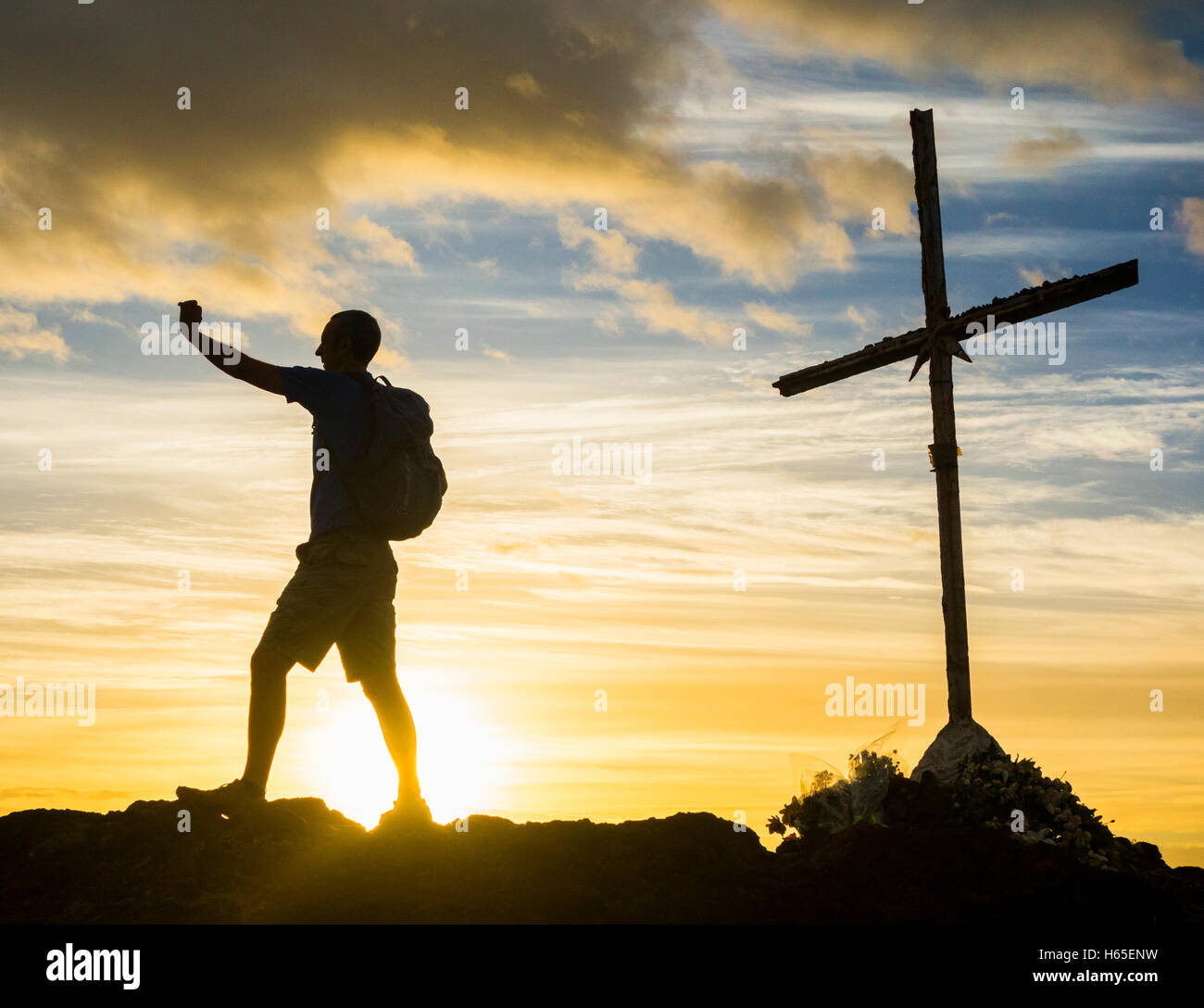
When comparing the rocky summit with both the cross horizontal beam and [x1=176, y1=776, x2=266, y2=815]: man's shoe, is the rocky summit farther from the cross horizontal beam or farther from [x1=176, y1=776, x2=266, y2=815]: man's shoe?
the cross horizontal beam

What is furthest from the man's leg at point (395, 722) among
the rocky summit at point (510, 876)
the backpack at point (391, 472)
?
the backpack at point (391, 472)

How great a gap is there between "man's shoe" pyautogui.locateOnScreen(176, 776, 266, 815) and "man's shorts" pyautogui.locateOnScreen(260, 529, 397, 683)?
1.04 m

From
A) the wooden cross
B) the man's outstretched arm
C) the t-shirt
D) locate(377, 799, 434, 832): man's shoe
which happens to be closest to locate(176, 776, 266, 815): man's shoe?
locate(377, 799, 434, 832): man's shoe

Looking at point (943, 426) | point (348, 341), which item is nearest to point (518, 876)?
point (348, 341)

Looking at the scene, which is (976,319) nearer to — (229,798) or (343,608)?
(343,608)

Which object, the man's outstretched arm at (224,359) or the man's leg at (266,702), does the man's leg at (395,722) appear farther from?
the man's outstretched arm at (224,359)

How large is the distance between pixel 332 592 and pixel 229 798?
5.73 ft

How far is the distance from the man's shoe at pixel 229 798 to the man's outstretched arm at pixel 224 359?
3.01 meters

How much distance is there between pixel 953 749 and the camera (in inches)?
478

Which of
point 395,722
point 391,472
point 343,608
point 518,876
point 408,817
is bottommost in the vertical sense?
point 518,876

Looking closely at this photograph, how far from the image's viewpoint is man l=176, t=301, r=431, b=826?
901 cm

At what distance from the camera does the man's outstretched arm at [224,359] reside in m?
8.59
